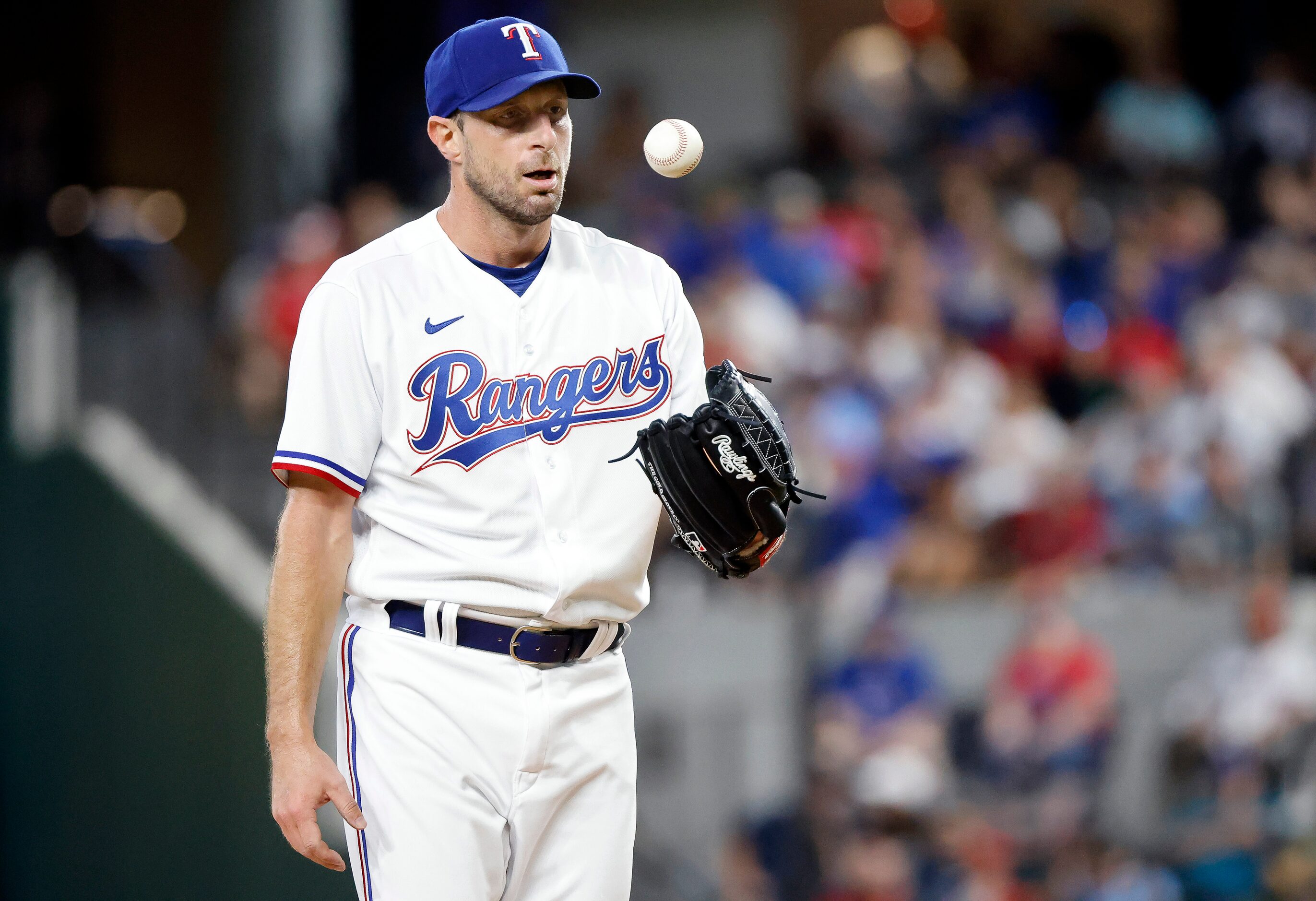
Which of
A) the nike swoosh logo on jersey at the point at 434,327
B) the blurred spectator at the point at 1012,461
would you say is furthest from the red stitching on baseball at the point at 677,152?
the blurred spectator at the point at 1012,461

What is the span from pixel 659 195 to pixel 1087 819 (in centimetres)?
374

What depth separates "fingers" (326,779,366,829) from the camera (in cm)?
234

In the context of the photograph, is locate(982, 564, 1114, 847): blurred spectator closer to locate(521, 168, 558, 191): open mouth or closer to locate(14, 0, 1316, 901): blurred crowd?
locate(14, 0, 1316, 901): blurred crowd

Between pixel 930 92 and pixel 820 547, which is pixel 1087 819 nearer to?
pixel 820 547

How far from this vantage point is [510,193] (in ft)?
7.98

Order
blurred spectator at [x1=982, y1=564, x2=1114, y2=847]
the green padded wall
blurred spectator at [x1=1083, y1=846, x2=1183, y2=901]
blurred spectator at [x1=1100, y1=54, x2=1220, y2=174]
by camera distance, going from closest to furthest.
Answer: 1. blurred spectator at [x1=1083, y1=846, x2=1183, y2=901]
2. blurred spectator at [x1=982, y1=564, x2=1114, y2=847]
3. the green padded wall
4. blurred spectator at [x1=1100, y1=54, x2=1220, y2=174]

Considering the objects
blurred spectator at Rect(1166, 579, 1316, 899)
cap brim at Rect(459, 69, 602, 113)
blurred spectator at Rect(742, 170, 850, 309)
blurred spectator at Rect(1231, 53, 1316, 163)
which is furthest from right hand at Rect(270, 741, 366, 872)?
blurred spectator at Rect(1231, 53, 1316, 163)

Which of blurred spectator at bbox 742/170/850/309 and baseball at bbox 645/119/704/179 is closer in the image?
baseball at bbox 645/119/704/179

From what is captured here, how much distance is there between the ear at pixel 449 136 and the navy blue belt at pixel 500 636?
72 cm

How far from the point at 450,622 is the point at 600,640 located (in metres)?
0.26

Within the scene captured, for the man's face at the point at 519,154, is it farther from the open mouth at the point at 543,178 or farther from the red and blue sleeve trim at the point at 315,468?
the red and blue sleeve trim at the point at 315,468

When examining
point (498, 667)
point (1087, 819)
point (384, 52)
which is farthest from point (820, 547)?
point (384, 52)

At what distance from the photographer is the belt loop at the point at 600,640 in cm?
251

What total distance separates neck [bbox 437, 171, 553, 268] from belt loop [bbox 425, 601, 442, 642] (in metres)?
0.56
